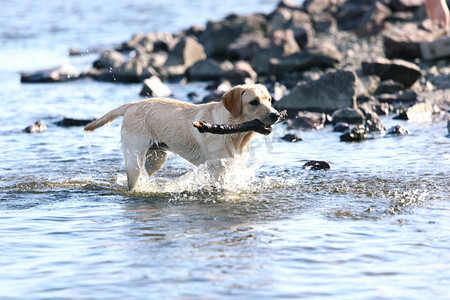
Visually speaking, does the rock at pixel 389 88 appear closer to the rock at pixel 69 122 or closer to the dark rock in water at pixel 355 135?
the dark rock in water at pixel 355 135

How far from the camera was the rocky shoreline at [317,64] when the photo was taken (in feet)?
43.9

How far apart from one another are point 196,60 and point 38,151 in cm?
943

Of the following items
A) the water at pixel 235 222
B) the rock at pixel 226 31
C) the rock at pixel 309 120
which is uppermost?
the rock at pixel 226 31

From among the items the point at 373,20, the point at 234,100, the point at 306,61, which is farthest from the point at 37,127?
the point at 373,20

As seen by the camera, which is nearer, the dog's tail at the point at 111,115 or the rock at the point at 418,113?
the dog's tail at the point at 111,115

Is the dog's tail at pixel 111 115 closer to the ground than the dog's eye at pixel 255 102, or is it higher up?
closer to the ground

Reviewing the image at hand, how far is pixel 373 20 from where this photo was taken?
2161 centimetres

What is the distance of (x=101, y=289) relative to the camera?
5500 millimetres

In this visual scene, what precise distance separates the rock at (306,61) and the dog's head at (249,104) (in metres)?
9.79

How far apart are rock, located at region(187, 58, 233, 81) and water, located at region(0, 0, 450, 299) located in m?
5.49

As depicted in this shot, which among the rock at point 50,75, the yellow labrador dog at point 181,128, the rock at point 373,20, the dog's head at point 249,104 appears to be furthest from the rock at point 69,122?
the rock at point 373,20

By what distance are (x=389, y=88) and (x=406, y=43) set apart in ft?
9.33

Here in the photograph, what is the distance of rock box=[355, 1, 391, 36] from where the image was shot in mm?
21078

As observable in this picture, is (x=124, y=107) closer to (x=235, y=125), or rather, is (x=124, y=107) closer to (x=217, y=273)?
(x=235, y=125)
